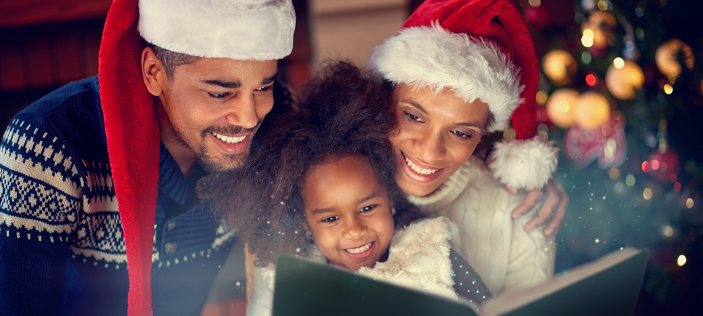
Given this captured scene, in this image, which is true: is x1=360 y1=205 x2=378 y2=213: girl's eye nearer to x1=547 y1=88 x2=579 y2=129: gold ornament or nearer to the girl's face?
the girl's face

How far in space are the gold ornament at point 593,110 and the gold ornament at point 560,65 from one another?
5.6 inches

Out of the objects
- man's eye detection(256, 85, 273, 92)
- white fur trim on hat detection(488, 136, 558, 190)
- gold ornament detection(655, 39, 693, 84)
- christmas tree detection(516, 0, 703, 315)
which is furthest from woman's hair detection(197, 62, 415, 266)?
gold ornament detection(655, 39, 693, 84)

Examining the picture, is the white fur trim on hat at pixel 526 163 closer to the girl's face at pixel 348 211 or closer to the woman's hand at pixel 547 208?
the woman's hand at pixel 547 208

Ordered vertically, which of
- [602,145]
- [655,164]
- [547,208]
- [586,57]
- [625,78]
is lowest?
[655,164]

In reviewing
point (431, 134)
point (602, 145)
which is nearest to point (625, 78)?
point (602, 145)

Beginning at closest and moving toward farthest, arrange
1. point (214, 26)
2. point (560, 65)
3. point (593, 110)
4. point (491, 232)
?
1. point (214, 26)
2. point (491, 232)
3. point (593, 110)
4. point (560, 65)

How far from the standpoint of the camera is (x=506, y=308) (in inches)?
22.3

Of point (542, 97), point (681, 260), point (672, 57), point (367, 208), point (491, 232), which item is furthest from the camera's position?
point (542, 97)

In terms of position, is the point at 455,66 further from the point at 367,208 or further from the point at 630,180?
the point at 630,180

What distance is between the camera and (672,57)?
164 cm

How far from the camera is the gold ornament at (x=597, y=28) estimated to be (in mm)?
1818

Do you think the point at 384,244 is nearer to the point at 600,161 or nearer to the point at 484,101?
the point at 484,101

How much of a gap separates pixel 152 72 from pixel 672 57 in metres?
1.85

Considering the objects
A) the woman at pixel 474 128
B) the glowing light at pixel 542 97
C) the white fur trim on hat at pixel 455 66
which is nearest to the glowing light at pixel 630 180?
the glowing light at pixel 542 97
